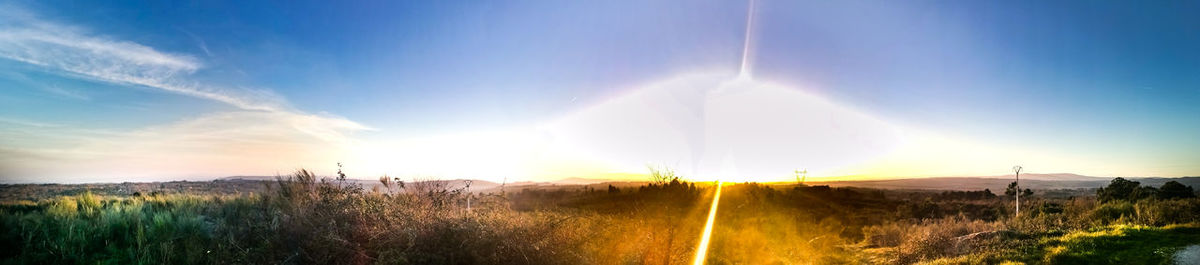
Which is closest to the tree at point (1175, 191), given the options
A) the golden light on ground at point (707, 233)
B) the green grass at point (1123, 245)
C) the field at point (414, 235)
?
the field at point (414, 235)

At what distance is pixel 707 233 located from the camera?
69.7 ft

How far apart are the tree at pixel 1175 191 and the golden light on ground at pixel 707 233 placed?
2679 cm

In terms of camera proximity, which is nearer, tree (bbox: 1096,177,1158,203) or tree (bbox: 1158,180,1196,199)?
tree (bbox: 1158,180,1196,199)

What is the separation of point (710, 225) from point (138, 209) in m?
19.5

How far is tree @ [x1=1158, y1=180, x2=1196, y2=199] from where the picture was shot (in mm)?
32500

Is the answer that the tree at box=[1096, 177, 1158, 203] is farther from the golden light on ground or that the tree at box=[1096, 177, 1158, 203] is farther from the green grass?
the golden light on ground

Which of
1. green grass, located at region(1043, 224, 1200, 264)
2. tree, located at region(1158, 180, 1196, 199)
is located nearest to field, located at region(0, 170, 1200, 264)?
green grass, located at region(1043, 224, 1200, 264)

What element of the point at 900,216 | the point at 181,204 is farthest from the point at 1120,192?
the point at 181,204

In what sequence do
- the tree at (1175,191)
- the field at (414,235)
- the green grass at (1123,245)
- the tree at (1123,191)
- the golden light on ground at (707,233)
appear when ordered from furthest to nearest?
the tree at (1123,191) < the tree at (1175,191) < the golden light on ground at (707,233) < the green grass at (1123,245) < the field at (414,235)

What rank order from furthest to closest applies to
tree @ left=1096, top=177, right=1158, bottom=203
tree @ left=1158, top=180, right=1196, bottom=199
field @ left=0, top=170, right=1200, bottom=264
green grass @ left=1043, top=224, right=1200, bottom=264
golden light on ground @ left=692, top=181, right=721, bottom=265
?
tree @ left=1096, top=177, right=1158, bottom=203 < tree @ left=1158, top=180, right=1196, bottom=199 < golden light on ground @ left=692, top=181, right=721, bottom=265 < green grass @ left=1043, top=224, right=1200, bottom=264 < field @ left=0, top=170, right=1200, bottom=264

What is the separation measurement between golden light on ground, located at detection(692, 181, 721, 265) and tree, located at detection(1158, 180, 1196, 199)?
2679cm

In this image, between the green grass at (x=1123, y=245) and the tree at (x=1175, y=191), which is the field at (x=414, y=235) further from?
the tree at (x=1175, y=191)

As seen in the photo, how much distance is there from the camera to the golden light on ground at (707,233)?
16.5 meters

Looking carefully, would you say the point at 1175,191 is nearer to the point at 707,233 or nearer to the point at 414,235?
the point at 707,233
